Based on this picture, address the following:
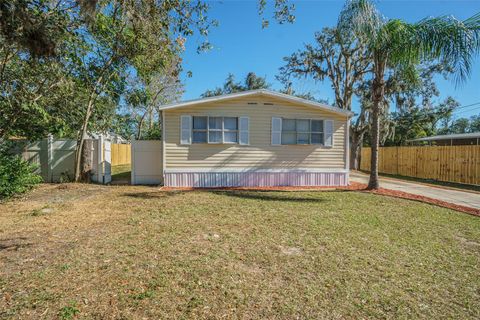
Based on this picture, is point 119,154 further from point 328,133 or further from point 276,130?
point 328,133

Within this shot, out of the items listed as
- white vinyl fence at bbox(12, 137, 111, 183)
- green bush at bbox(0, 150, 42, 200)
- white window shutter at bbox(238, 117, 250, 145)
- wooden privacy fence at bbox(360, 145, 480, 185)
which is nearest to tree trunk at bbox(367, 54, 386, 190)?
white window shutter at bbox(238, 117, 250, 145)

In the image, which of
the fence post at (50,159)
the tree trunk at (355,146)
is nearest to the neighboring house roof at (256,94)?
the fence post at (50,159)

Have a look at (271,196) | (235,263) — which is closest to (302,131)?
(271,196)

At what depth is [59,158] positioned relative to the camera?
438 inches

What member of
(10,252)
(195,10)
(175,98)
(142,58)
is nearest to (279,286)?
(10,252)

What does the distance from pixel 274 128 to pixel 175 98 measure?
19.0m

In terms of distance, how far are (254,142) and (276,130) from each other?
1017 millimetres

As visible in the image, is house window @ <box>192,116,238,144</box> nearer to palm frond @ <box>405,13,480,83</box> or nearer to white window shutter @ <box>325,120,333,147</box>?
white window shutter @ <box>325,120,333,147</box>

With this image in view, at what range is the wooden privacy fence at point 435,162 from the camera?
12469mm

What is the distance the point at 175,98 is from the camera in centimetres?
2728

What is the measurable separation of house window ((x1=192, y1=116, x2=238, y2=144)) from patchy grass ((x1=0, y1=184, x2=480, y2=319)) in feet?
13.3

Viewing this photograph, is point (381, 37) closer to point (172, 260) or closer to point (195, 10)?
point (195, 10)

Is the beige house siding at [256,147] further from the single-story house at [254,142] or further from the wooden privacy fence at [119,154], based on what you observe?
the wooden privacy fence at [119,154]

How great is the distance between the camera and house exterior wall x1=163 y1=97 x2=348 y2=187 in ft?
33.8
